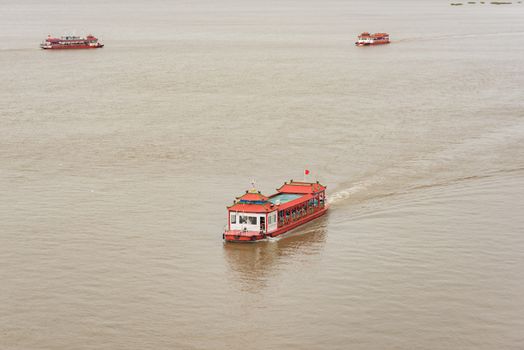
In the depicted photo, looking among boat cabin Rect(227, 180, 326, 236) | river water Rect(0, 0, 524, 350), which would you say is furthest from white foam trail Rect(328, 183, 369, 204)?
boat cabin Rect(227, 180, 326, 236)

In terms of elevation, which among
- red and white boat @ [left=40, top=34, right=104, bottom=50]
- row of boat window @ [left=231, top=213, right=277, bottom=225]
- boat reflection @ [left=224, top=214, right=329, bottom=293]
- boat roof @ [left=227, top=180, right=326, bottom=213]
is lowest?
boat reflection @ [left=224, top=214, right=329, bottom=293]

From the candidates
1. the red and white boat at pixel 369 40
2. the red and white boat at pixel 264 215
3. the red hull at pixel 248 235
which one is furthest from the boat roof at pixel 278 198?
the red and white boat at pixel 369 40

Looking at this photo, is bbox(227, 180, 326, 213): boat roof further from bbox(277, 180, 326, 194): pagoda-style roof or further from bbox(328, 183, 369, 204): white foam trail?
bbox(328, 183, 369, 204): white foam trail

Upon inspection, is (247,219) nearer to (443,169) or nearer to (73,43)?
(443,169)

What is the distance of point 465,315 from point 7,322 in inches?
604

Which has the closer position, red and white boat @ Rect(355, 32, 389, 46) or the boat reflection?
the boat reflection

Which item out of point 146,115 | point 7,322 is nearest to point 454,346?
point 7,322

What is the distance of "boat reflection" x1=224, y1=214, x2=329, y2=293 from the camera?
116 feet

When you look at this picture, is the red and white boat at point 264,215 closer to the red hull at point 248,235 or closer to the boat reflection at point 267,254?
the red hull at point 248,235

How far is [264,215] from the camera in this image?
3925 cm

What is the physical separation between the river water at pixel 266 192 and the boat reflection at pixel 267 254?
118 mm

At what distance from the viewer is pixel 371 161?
2083 inches

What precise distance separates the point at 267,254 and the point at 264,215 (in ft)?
6.40

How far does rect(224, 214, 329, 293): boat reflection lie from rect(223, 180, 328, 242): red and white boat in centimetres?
38
